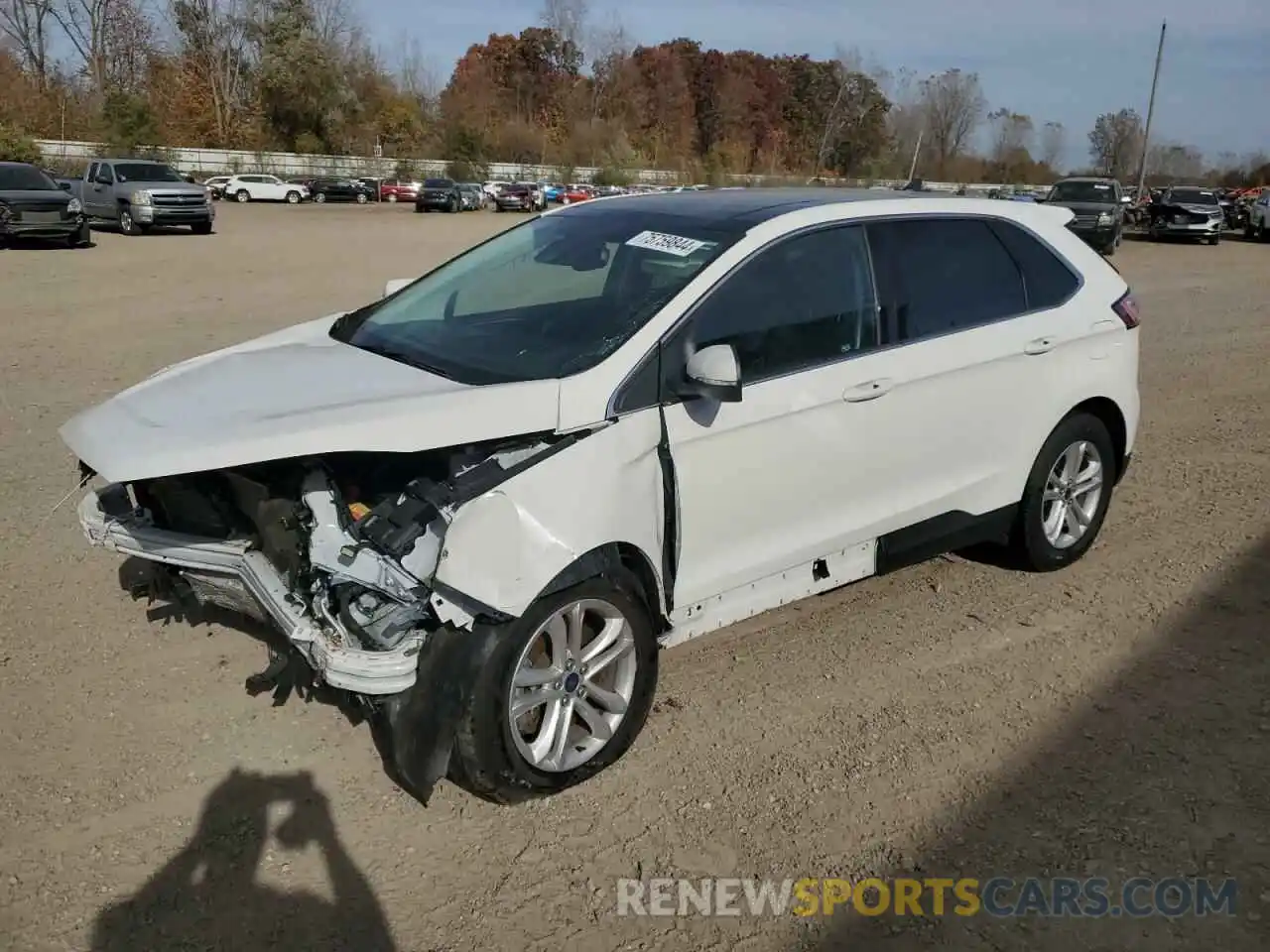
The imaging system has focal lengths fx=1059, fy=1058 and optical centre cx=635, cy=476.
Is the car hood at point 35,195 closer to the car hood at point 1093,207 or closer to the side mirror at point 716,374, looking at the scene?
the side mirror at point 716,374

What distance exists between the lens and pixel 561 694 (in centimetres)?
338

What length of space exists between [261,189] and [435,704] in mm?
52504

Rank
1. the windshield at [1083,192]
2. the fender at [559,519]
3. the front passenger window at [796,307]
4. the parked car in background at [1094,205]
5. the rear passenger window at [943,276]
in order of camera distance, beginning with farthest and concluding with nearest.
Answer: the windshield at [1083,192] < the parked car in background at [1094,205] < the rear passenger window at [943,276] < the front passenger window at [796,307] < the fender at [559,519]

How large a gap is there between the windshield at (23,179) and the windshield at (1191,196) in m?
29.3

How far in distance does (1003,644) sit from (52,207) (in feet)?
68.8

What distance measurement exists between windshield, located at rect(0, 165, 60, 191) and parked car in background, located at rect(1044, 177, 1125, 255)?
21692mm

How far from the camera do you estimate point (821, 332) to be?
398cm

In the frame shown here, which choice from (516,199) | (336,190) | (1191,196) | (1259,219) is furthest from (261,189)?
(1259,219)

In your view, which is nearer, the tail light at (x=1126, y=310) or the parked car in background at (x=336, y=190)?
the tail light at (x=1126, y=310)

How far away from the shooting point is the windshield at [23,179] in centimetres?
2025

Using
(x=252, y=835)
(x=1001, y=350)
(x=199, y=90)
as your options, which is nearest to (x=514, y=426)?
(x=252, y=835)

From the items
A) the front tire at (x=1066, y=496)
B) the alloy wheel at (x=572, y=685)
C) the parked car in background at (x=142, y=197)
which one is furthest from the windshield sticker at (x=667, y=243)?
the parked car in background at (x=142, y=197)

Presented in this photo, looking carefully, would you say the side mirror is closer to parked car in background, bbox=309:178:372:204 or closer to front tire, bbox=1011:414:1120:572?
front tire, bbox=1011:414:1120:572

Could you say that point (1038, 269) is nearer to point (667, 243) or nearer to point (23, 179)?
point (667, 243)
